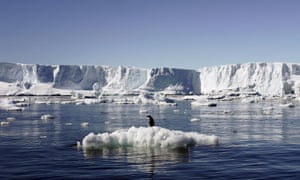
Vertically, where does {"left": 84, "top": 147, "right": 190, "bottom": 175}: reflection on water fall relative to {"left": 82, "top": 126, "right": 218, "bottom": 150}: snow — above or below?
below

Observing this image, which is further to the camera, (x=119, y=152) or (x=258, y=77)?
(x=258, y=77)

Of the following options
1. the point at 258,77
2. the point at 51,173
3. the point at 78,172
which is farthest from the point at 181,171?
the point at 258,77

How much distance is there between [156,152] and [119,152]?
1589mm

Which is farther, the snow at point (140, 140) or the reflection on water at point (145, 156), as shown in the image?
the snow at point (140, 140)

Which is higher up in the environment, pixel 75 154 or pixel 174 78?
pixel 174 78

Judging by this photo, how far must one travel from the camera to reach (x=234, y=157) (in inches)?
663

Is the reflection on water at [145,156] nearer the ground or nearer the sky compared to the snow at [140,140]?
nearer the ground

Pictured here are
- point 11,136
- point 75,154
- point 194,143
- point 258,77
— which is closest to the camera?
point 75,154

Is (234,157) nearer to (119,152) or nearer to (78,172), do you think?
(119,152)

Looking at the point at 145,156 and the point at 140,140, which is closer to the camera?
the point at 145,156

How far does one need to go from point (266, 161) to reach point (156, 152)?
15.1ft

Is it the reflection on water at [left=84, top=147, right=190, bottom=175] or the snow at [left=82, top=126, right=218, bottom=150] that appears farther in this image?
the snow at [left=82, top=126, right=218, bottom=150]

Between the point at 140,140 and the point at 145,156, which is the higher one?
the point at 140,140

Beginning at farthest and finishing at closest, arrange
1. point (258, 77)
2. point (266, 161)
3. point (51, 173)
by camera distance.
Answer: point (258, 77), point (266, 161), point (51, 173)
